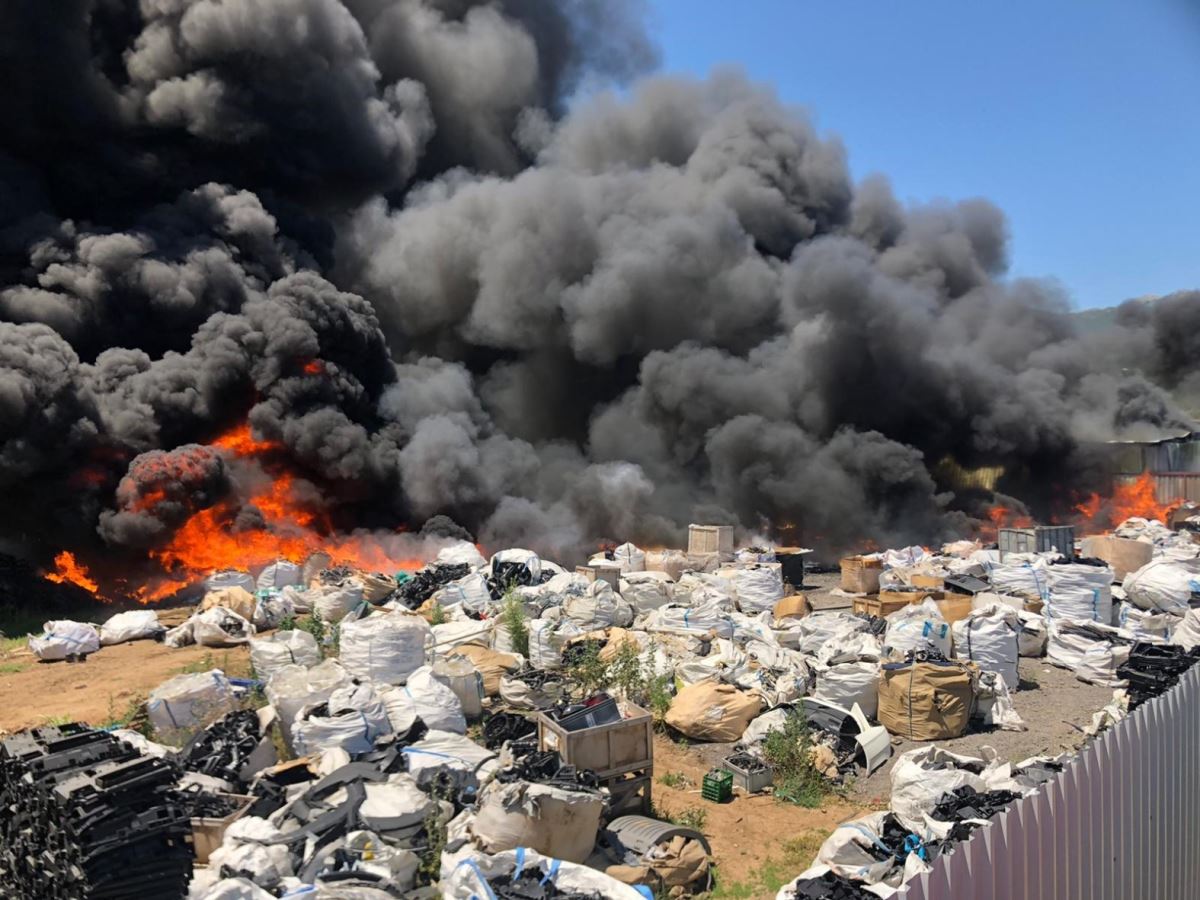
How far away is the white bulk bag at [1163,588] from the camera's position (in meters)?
12.4

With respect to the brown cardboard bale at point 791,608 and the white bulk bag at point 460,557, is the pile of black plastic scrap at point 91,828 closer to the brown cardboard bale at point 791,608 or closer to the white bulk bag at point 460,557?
the brown cardboard bale at point 791,608

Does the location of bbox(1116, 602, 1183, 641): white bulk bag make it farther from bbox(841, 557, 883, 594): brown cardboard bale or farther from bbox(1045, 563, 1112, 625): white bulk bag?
bbox(841, 557, 883, 594): brown cardboard bale

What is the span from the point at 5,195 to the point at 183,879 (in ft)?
71.6

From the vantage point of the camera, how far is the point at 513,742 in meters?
7.33

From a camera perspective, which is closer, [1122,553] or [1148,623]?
[1148,623]

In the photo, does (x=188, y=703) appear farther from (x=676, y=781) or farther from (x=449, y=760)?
(x=676, y=781)

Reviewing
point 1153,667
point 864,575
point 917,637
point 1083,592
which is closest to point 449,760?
point 917,637

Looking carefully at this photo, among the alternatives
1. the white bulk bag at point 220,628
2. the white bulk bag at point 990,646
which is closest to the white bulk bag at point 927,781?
the white bulk bag at point 990,646

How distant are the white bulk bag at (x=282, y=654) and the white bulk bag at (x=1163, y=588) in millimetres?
11715

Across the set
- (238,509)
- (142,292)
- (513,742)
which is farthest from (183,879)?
(142,292)

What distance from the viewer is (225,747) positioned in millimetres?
7230

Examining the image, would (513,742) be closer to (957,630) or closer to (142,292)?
(957,630)

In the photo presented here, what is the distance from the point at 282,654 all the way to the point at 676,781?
479 centimetres

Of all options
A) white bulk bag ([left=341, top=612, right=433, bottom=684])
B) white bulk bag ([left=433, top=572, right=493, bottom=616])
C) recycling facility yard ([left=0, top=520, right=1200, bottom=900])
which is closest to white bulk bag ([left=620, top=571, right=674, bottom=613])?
recycling facility yard ([left=0, top=520, right=1200, bottom=900])
